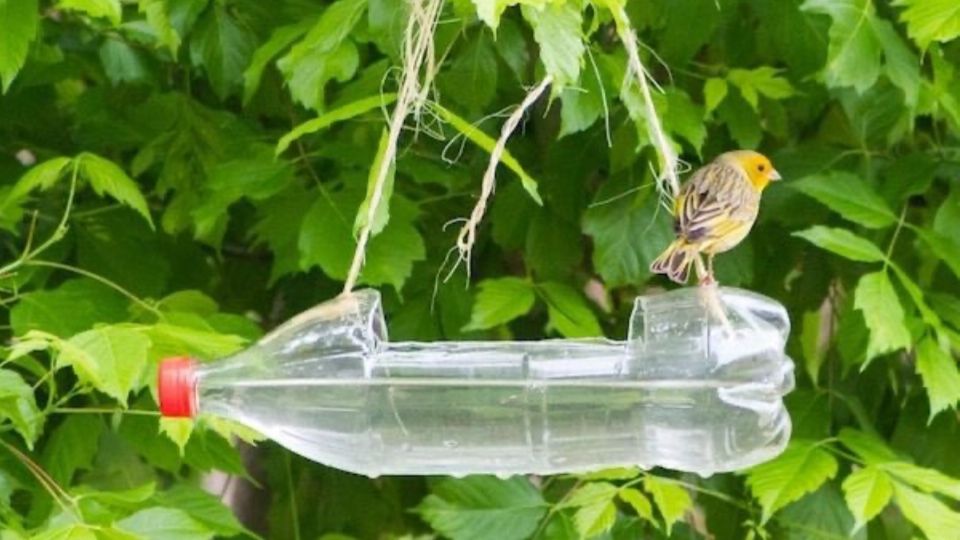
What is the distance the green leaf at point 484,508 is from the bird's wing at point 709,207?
467mm

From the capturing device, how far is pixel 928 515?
118cm

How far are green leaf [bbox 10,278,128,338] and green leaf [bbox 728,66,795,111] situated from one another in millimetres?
515

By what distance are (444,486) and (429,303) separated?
0.15 meters

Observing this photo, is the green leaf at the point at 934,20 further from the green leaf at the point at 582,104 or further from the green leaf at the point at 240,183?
the green leaf at the point at 240,183

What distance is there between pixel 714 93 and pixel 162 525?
526 mm

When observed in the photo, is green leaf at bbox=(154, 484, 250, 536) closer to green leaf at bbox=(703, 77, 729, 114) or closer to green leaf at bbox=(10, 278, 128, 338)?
green leaf at bbox=(10, 278, 128, 338)

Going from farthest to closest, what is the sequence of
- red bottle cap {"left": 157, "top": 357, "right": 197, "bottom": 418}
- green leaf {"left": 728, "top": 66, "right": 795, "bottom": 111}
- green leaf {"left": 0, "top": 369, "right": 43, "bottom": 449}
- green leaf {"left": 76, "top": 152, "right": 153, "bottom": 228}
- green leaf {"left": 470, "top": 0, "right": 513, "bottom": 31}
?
1. green leaf {"left": 728, "top": 66, "right": 795, "bottom": 111}
2. green leaf {"left": 76, "top": 152, "right": 153, "bottom": 228}
3. green leaf {"left": 0, "top": 369, "right": 43, "bottom": 449}
4. red bottle cap {"left": 157, "top": 357, "right": 197, "bottom": 418}
5. green leaf {"left": 470, "top": 0, "right": 513, "bottom": 31}

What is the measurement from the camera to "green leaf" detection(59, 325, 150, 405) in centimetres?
97

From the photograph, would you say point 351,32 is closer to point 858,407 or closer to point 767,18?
point 767,18

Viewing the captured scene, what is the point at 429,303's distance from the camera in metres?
1.35

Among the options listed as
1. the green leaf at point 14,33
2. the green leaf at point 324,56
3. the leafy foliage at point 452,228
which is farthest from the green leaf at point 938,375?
the green leaf at point 14,33

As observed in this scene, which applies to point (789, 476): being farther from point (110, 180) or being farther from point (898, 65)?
point (110, 180)

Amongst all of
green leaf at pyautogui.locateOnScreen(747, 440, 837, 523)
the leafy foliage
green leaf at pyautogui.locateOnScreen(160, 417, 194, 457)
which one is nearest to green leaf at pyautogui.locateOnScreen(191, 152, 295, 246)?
the leafy foliage

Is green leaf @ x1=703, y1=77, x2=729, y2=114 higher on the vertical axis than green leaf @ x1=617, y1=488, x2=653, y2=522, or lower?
higher
